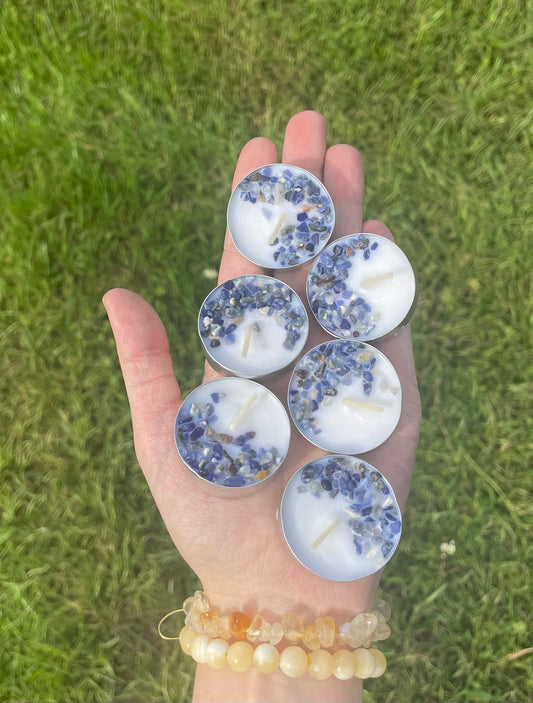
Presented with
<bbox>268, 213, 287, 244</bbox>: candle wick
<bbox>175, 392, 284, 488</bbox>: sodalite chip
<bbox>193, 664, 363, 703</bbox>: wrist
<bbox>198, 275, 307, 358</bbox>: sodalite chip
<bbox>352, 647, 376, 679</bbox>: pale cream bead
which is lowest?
<bbox>193, 664, 363, 703</bbox>: wrist

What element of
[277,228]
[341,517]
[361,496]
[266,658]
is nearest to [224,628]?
[266,658]

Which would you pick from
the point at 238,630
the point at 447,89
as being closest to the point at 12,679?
the point at 238,630

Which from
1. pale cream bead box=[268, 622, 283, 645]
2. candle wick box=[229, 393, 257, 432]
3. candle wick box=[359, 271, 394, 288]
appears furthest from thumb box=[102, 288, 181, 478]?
candle wick box=[359, 271, 394, 288]

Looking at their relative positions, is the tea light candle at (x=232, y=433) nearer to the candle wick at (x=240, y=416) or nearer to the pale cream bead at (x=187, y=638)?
the candle wick at (x=240, y=416)

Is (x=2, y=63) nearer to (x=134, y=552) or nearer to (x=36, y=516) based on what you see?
(x=36, y=516)

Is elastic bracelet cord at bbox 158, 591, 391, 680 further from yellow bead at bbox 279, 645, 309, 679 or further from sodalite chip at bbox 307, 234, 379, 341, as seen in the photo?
sodalite chip at bbox 307, 234, 379, 341

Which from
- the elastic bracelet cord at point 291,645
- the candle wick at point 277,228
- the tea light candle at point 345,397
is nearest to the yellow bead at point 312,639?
the elastic bracelet cord at point 291,645
